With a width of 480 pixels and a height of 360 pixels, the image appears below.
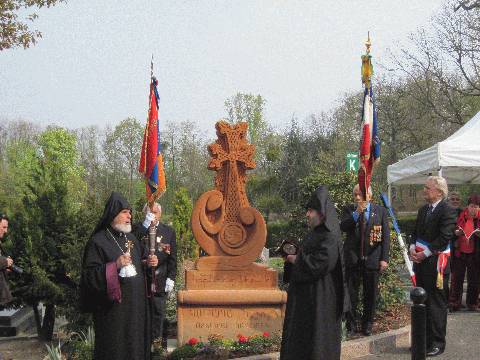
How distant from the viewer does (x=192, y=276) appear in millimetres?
8234

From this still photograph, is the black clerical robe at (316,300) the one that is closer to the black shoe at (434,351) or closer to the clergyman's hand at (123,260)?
the clergyman's hand at (123,260)

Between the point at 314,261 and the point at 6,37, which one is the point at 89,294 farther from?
the point at 6,37

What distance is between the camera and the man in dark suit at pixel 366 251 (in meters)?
8.25

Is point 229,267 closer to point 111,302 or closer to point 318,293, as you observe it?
point 318,293

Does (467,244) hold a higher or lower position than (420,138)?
lower

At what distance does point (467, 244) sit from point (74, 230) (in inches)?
261

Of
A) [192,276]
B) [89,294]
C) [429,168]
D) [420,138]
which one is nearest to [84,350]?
[192,276]

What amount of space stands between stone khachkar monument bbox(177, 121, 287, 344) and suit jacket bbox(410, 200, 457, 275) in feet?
5.94

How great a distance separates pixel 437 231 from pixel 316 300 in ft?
7.78

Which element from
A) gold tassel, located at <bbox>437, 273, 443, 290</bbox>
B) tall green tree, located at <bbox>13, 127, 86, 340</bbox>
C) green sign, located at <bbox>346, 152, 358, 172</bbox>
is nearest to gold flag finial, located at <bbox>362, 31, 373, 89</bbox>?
gold tassel, located at <bbox>437, 273, 443, 290</bbox>

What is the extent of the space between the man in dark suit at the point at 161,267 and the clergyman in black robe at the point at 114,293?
1475mm

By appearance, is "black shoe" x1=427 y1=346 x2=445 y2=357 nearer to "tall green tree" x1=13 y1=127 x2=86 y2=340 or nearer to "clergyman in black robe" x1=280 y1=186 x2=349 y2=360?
"clergyman in black robe" x1=280 y1=186 x2=349 y2=360

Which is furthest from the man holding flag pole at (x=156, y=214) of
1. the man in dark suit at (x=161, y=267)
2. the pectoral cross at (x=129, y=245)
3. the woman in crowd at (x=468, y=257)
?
the woman in crowd at (x=468, y=257)

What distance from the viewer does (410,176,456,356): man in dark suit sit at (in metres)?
7.35
